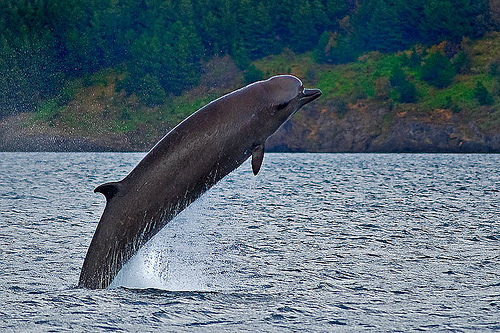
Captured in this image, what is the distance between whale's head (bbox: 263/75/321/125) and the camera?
47.6 ft

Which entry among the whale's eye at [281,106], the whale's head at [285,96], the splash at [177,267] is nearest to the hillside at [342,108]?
the splash at [177,267]

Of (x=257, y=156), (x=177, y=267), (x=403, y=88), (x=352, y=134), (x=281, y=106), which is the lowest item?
(x=177, y=267)

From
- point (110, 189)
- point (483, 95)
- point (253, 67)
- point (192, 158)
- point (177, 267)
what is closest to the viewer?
point (192, 158)

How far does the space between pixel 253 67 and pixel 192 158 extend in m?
150

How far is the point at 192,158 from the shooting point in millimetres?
14469

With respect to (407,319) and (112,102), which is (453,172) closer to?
(407,319)

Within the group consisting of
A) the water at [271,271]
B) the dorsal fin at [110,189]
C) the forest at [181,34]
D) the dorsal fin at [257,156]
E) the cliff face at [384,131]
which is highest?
the forest at [181,34]

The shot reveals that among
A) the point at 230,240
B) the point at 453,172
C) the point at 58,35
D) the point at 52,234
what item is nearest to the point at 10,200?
the point at 52,234

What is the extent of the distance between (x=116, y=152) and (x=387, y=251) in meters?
142

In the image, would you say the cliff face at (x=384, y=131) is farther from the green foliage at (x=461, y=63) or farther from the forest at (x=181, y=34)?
the green foliage at (x=461, y=63)

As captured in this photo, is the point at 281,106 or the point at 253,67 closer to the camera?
the point at 281,106

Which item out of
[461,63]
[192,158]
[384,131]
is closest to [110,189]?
[192,158]

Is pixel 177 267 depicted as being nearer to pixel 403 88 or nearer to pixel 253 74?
pixel 403 88

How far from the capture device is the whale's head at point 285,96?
1452 centimetres
